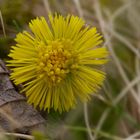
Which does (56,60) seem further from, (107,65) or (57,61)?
(107,65)

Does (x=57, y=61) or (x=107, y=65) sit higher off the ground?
(x=57, y=61)

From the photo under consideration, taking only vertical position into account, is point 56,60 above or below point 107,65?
above

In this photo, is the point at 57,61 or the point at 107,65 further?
the point at 107,65

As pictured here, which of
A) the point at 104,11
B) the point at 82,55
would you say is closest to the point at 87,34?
the point at 82,55

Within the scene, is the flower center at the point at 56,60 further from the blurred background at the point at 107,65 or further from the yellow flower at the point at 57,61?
the blurred background at the point at 107,65

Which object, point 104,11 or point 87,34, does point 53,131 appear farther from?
point 104,11

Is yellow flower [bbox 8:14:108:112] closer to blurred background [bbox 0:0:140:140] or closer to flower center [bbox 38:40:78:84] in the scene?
flower center [bbox 38:40:78:84]

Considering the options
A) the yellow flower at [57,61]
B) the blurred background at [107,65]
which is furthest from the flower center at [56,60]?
the blurred background at [107,65]

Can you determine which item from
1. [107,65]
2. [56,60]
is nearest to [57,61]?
[56,60]
